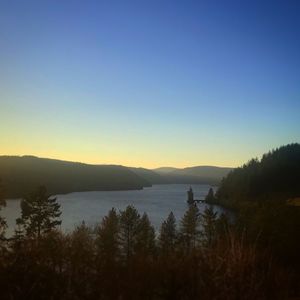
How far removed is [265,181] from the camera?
10862 centimetres

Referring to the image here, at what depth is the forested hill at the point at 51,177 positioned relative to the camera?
126450 mm

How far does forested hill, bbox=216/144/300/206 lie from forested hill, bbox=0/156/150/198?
58.6 m

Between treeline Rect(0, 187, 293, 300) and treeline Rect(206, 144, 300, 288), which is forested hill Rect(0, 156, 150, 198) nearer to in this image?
treeline Rect(206, 144, 300, 288)

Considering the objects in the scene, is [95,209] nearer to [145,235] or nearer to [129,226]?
[129,226]

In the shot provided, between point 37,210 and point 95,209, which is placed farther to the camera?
point 95,209

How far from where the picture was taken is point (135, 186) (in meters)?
195

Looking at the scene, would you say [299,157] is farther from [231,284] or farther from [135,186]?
[231,284]

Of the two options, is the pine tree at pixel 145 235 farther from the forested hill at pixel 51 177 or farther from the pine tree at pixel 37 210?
the forested hill at pixel 51 177

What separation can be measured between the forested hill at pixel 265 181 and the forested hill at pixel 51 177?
58621mm

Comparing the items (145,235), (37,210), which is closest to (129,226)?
(145,235)

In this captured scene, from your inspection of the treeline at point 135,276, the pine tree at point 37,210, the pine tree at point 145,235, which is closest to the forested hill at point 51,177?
the pine tree at point 145,235

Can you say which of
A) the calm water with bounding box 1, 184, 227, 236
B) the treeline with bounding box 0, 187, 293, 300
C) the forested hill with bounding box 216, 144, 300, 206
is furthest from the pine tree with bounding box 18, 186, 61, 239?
the forested hill with bounding box 216, 144, 300, 206

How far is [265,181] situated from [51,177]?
86.4 meters

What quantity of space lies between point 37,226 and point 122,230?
10.3 meters
